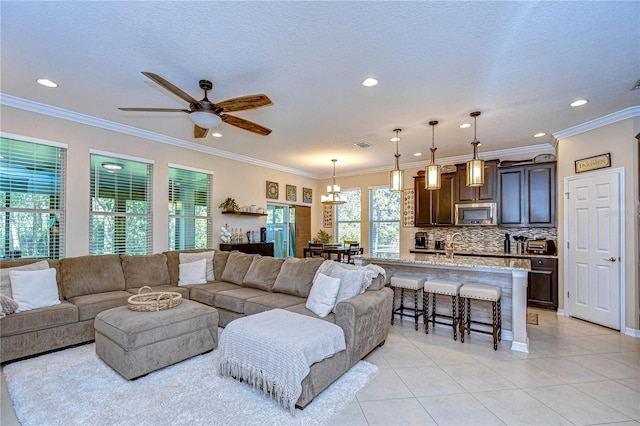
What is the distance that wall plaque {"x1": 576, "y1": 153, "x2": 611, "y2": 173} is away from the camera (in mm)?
4082

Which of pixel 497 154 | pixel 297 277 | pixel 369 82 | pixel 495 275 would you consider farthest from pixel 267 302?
pixel 497 154

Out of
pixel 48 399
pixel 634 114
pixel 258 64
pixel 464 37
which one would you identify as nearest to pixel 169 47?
pixel 258 64

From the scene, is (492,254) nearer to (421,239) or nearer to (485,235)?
(485,235)

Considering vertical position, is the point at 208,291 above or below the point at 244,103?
below

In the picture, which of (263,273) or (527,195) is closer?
(263,273)

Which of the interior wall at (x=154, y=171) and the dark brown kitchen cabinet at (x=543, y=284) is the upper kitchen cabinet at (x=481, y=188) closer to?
the dark brown kitchen cabinet at (x=543, y=284)

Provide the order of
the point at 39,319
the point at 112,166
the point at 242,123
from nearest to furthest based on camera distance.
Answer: the point at 39,319 < the point at 242,123 < the point at 112,166

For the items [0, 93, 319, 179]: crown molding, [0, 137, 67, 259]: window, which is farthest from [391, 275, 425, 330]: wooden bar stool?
[0, 137, 67, 259]: window

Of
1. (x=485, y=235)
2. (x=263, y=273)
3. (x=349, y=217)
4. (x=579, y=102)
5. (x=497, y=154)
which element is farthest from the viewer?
(x=349, y=217)

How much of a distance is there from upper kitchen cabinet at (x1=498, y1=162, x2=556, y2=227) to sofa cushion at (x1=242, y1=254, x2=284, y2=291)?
4210 millimetres

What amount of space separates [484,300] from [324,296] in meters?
1.91

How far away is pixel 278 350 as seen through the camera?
2.21 metres

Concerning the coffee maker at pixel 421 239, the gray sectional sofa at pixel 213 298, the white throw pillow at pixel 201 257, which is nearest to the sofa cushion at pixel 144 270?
the gray sectional sofa at pixel 213 298

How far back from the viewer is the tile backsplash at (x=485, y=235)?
550cm
